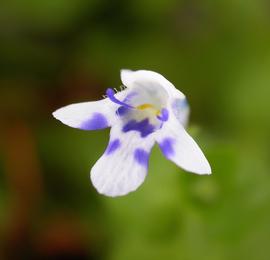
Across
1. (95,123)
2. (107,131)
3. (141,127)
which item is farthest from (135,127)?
(107,131)

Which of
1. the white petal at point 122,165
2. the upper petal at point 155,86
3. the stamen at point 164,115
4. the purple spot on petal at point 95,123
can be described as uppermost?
the upper petal at point 155,86

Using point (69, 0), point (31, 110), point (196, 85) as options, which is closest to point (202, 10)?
point (196, 85)

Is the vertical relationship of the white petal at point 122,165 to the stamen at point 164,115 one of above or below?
below

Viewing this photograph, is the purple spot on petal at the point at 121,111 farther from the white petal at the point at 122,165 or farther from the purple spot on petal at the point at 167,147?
the purple spot on petal at the point at 167,147

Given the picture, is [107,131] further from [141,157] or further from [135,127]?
[141,157]

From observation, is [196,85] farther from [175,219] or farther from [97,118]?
[97,118]

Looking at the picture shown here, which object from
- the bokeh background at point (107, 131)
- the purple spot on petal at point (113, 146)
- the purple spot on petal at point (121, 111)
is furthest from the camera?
the bokeh background at point (107, 131)

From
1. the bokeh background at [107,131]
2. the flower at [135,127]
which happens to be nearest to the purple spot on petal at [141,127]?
Answer: the flower at [135,127]
